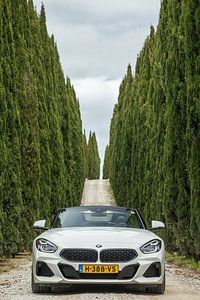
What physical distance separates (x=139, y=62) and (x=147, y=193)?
54.1 feet

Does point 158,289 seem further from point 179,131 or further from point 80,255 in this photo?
point 179,131

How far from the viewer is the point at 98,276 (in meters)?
9.02

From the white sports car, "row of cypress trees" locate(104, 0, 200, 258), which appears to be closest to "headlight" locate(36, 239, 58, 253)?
the white sports car

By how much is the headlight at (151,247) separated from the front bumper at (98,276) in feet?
0.29

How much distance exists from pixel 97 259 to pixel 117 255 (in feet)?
0.97

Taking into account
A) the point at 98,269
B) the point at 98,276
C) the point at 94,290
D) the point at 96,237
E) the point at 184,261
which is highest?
the point at 96,237

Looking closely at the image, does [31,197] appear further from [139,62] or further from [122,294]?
[139,62]

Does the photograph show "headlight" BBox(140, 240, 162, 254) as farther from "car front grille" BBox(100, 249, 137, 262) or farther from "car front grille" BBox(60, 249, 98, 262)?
"car front grille" BBox(60, 249, 98, 262)

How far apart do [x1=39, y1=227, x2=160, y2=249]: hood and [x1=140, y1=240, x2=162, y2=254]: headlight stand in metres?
0.06

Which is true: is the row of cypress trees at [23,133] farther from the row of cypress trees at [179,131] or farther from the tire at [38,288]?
the tire at [38,288]

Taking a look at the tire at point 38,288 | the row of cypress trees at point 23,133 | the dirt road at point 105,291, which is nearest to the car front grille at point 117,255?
the dirt road at point 105,291

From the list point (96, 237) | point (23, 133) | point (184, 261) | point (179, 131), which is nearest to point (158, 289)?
point (96, 237)

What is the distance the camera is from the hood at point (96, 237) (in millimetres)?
9188

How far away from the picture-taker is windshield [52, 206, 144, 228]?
1061cm
